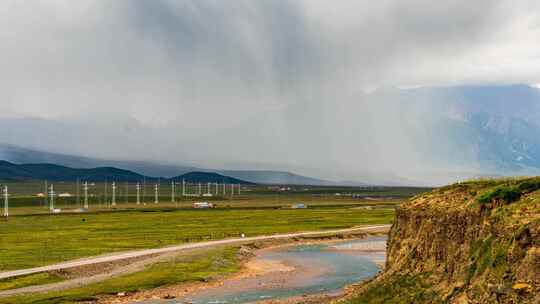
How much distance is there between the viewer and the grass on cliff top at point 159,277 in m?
77.6

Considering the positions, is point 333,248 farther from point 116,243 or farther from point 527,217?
point 527,217

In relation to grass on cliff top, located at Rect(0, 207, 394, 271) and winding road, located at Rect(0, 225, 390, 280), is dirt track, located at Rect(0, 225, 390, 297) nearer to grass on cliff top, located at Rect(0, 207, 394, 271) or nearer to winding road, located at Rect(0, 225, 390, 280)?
winding road, located at Rect(0, 225, 390, 280)

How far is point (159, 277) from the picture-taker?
9575cm

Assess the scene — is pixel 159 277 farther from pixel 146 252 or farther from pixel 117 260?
pixel 146 252

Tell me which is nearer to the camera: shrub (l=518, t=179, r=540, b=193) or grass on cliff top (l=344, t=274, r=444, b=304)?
shrub (l=518, t=179, r=540, b=193)

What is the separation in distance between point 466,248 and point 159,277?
5574 centimetres

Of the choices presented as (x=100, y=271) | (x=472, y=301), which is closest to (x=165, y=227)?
(x=100, y=271)

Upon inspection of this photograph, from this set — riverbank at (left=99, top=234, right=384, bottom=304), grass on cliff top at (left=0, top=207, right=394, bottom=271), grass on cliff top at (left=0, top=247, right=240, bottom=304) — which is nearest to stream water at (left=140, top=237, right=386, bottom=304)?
riverbank at (left=99, top=234, right=384, bottom=304)

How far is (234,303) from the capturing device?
76.6m

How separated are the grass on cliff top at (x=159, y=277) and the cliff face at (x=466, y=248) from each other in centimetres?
3524

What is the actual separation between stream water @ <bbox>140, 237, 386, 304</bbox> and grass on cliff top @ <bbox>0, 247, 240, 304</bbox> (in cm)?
754

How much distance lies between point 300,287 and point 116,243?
7128 cm

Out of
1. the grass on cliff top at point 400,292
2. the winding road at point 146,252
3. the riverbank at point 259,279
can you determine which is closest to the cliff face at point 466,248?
the grass on cliff top at point 400,292

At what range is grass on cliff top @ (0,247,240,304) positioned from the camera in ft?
254
